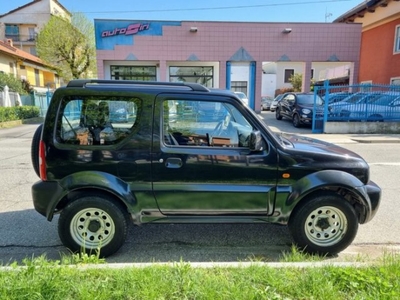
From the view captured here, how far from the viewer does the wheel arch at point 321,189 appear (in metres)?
3.05

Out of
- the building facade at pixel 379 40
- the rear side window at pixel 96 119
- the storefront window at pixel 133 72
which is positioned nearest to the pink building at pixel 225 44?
the storefront window at pixel 133 72

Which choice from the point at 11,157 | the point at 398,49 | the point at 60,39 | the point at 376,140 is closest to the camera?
the point at 11,157

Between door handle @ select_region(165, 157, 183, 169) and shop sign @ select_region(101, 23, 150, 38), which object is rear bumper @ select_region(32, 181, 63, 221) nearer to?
door handle @ select_region(165, 157, 183, 169)

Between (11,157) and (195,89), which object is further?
(11,157)

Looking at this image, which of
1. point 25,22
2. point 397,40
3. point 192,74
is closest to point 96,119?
point 192,74

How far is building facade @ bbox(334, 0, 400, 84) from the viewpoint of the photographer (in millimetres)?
19219

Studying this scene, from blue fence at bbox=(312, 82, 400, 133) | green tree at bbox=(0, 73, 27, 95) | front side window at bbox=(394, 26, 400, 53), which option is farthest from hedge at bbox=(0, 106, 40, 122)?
front side window at bbox=(394, 26, 400, 53)

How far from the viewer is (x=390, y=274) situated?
2.49m

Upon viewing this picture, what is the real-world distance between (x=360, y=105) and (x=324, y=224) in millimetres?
11430

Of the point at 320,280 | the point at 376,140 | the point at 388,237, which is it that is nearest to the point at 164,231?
the point at 320,280

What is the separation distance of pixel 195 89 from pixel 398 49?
70.4ft

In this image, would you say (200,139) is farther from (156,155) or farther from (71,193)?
(71,193)

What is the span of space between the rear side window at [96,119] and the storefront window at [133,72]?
1867 cm

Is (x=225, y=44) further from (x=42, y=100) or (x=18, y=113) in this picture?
(x=42, y=100)
